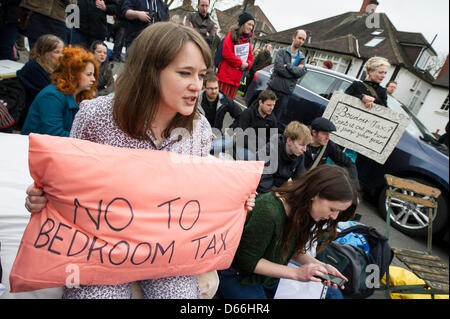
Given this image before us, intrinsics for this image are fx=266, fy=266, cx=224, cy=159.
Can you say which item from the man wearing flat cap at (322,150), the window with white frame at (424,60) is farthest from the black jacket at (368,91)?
the window with white frame at (424,60)

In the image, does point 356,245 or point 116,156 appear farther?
point 356,245

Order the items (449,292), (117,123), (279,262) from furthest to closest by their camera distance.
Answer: (449,292) < (279,262) < (117,123)

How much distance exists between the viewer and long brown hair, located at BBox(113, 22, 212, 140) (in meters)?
1.14

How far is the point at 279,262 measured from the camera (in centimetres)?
169

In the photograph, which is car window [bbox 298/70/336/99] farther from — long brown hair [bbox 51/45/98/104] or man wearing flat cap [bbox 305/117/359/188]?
long brown hair [bbox 51/45/98/104]

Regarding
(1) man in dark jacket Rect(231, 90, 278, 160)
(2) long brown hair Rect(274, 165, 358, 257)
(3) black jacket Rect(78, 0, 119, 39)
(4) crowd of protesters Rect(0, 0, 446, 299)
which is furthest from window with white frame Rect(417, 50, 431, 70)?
(2) long brown hair Rect(274, 165, 358, 257)

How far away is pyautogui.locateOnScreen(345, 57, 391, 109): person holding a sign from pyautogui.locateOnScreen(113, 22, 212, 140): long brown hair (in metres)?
2.79

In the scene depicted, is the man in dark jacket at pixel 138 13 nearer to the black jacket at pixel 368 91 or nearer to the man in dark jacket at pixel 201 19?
the man in dark jacket at pixel 201 19

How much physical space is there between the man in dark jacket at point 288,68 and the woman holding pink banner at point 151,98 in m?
3.38

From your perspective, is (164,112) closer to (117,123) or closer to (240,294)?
(117,123)

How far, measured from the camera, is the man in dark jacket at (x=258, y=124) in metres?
3.57

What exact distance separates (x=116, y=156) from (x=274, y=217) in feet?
3.10

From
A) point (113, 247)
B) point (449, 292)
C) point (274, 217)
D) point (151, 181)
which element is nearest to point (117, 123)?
point (151, 181)
